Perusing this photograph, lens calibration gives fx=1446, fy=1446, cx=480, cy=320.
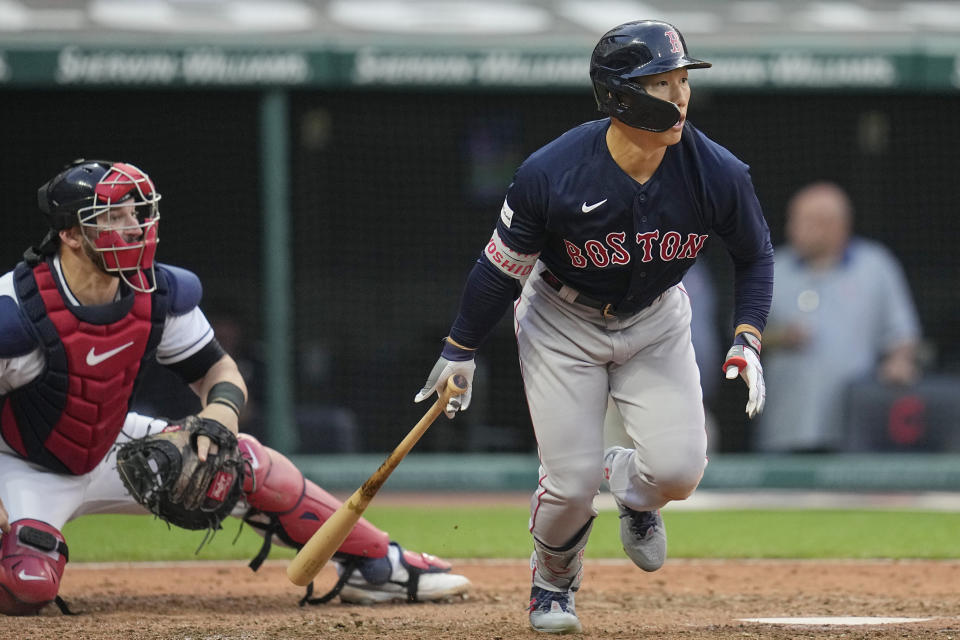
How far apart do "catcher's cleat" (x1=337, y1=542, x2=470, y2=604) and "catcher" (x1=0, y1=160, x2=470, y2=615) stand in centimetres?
1

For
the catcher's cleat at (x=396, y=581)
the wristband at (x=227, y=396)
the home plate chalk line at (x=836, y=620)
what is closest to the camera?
the home plate chalk line at (x=836, y=620)

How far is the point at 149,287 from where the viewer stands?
463cm

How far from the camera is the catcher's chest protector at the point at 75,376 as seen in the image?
14.8 ft

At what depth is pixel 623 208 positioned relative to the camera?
13.3ft

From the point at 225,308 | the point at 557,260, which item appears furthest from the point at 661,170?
the point at 225,308

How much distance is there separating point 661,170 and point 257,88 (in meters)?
5.02

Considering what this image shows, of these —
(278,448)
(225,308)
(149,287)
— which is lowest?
(278,448)

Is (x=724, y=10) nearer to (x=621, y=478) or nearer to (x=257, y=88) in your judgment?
(x=257, y=88)

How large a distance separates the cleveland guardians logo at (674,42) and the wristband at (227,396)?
1802 millimetres

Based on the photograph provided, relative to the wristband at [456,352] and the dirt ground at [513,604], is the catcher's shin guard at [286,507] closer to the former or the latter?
the dirt ground at [513,604]

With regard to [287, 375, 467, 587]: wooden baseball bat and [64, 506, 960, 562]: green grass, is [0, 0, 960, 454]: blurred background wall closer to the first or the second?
[64, 506, 960, 562]: green grass

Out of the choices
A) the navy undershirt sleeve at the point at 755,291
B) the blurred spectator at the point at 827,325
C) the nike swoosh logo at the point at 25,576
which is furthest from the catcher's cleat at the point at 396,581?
the blurred spectator at the point at 827,325

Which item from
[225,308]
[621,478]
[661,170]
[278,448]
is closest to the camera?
[661,170]

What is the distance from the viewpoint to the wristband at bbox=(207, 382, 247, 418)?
467 cm
